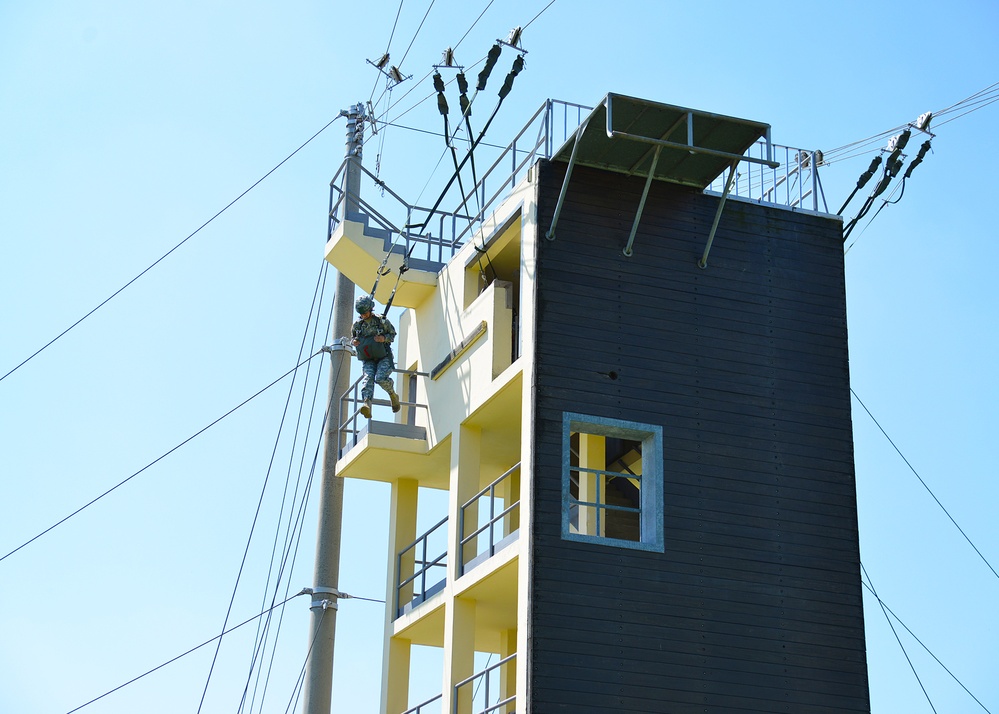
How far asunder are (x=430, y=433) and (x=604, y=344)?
6102mm

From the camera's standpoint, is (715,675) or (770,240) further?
(770,240)

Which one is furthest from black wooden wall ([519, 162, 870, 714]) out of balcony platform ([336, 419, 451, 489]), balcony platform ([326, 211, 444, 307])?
balcony platform ([326, 211, 444, 307])

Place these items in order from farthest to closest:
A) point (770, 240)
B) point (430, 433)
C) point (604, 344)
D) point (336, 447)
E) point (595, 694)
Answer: point (336, 447) < point (430, 433) < point (770, 240) < point (604, 344) < point (595, 694)

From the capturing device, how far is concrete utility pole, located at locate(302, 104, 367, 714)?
114 ft

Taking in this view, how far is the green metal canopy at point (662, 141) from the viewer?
28.3m

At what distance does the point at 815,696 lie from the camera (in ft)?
91.3

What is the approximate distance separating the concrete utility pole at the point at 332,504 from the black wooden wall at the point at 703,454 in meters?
8.67

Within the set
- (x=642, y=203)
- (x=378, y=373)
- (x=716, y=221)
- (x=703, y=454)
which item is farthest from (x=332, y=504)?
(x=716, y=221)

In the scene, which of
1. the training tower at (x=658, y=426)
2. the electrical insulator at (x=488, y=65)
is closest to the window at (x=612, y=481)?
the training tower at (x=658, y=426)

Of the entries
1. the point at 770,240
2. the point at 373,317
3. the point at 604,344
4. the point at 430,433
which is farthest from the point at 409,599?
the point at 770,240

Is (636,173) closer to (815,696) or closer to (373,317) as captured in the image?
(373,317)

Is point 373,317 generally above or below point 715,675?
above

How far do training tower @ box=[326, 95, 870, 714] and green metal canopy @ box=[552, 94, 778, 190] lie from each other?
0.18 ft

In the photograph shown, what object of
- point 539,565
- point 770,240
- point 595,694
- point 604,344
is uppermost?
point 770,240
